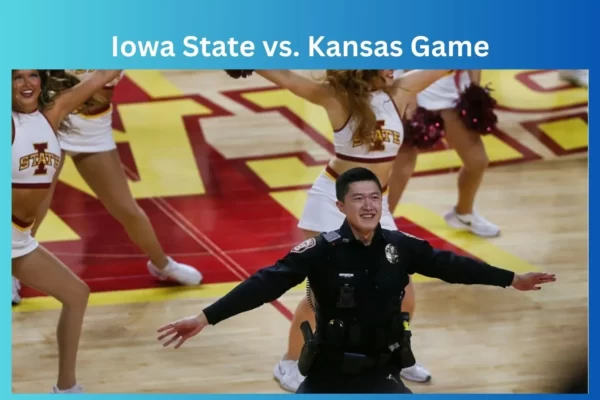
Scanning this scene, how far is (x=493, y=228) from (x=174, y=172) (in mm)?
1471

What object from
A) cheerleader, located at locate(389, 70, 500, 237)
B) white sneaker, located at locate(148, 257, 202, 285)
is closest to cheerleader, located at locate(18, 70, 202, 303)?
white sneaker, located at locate(148, 257, 202, 285)

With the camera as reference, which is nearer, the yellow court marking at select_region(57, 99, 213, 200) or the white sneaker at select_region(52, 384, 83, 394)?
the white sneaker at select_region(52, 384, 83, 394)

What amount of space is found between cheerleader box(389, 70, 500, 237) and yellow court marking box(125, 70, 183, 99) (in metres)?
1.12

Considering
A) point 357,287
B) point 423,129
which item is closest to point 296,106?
point 423,129

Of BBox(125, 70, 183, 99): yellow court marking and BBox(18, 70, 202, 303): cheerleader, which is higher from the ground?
BBox(125, 70, 183, 99): yellow court marking

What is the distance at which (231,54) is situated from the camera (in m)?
4.91

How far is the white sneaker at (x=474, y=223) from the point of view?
5.75 m

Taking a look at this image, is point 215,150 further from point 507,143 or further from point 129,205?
point 507,143

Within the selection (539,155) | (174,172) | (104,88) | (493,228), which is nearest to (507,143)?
(539,155)

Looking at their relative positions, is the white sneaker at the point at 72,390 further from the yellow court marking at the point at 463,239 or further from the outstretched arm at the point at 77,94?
the yellow court marking at the point at 463,239

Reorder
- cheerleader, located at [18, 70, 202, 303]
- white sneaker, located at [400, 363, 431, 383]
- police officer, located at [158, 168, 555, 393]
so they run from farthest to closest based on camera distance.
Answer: cheerleader, located at [18, 70, 202, 303] → white sneaker, located at [400, 363, 431, 383] → police officer, located at [158, 168, 555, 393]

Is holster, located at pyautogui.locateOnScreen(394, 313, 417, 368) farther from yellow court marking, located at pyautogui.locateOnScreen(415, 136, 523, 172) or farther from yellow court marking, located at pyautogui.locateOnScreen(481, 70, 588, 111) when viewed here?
yellow court marking, located at pyautogui.locateOnScreen(415, 136, 523, 172)

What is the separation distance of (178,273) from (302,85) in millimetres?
1058

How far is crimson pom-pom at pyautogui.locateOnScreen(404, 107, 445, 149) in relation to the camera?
5.65 metres
